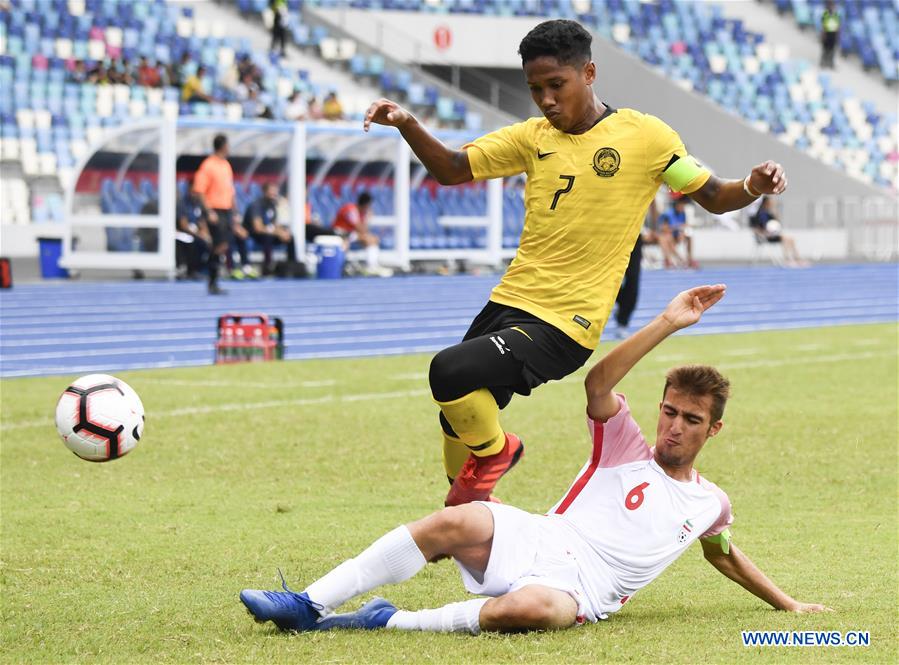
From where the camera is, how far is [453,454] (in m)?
6.09

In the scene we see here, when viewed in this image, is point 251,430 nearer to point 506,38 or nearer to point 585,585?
point 585,585

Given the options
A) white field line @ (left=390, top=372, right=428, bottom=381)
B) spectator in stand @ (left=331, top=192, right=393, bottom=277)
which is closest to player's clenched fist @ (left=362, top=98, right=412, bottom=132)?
white field line @ (left=390, top=372, right=428, bottom=381)

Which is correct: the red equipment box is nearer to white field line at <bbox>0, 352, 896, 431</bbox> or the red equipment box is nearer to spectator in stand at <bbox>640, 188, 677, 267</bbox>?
white field line at <bbox>0, 352, 896, 431</bbox>

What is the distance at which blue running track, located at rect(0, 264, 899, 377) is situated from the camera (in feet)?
49.1

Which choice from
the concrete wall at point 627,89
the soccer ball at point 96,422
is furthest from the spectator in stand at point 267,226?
the soccer ball at point 96,422

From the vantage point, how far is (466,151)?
5.98 m

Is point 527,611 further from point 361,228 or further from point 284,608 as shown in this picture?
point 361,228

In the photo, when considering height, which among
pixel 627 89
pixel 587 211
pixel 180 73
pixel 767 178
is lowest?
pixel 587 211

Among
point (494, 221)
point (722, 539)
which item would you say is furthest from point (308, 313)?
point (722, 539)

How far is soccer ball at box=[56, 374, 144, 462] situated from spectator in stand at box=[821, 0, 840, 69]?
39.3 m

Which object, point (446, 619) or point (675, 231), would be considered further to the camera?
point (675, 231)

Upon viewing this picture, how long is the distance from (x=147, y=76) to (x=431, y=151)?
24628mm

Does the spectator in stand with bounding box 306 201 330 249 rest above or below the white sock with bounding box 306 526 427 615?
above

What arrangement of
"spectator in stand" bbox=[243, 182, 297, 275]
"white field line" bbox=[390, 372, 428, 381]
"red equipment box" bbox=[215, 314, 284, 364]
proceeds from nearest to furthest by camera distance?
"white field line" bbox=[390, 372, 428, 381], "red equipment box" bbox=[215, 314, 284, 364], "spectator in stand" bbox=[243, 182, 297, 275]
